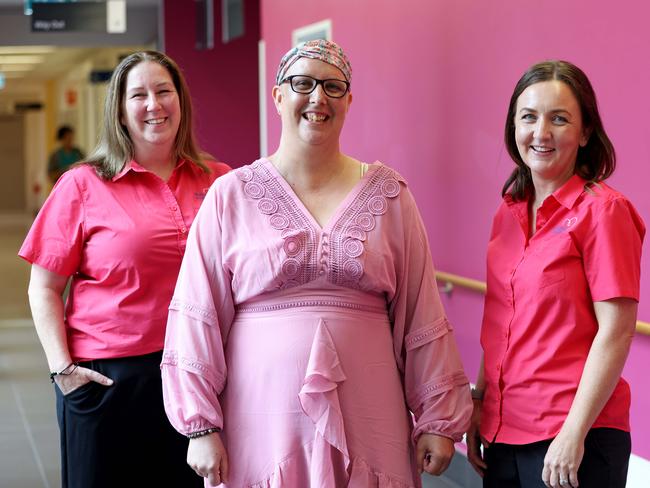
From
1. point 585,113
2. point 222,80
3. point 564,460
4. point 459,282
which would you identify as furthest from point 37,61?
point 564,460

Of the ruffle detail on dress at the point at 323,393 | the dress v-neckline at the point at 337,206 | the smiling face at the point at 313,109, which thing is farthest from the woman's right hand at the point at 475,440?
the smiling face at the point at 313,109

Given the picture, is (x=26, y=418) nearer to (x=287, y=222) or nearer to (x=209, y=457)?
(x=209, y=457)

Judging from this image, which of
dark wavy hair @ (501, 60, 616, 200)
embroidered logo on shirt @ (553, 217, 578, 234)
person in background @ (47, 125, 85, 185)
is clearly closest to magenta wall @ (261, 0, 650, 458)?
dark wavy hair @ (501, 60, 616, 200)

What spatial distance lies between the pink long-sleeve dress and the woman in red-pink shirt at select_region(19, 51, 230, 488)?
53 centimetres

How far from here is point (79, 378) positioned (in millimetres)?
2959

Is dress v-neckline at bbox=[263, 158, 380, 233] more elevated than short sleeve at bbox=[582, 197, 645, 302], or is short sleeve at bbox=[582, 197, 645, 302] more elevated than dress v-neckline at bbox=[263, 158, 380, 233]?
dress v-neckline at bbox=[263, 158, 380, 233]

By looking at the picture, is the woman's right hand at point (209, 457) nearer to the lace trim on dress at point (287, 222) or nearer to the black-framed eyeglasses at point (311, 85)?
the lace trim on dress at point (287, 222)

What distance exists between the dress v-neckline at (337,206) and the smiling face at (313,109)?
0.35 feet

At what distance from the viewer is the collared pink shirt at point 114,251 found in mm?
2928

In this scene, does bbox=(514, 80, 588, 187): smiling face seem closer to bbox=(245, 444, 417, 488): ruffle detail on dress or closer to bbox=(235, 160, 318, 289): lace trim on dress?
bbox=(235, 160, 318, 289): lace trim on dress

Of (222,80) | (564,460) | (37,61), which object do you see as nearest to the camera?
(564,460)

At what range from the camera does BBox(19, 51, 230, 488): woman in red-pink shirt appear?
294 cm

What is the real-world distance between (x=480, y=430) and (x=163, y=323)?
3.23 feet

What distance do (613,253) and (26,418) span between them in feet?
16.1
